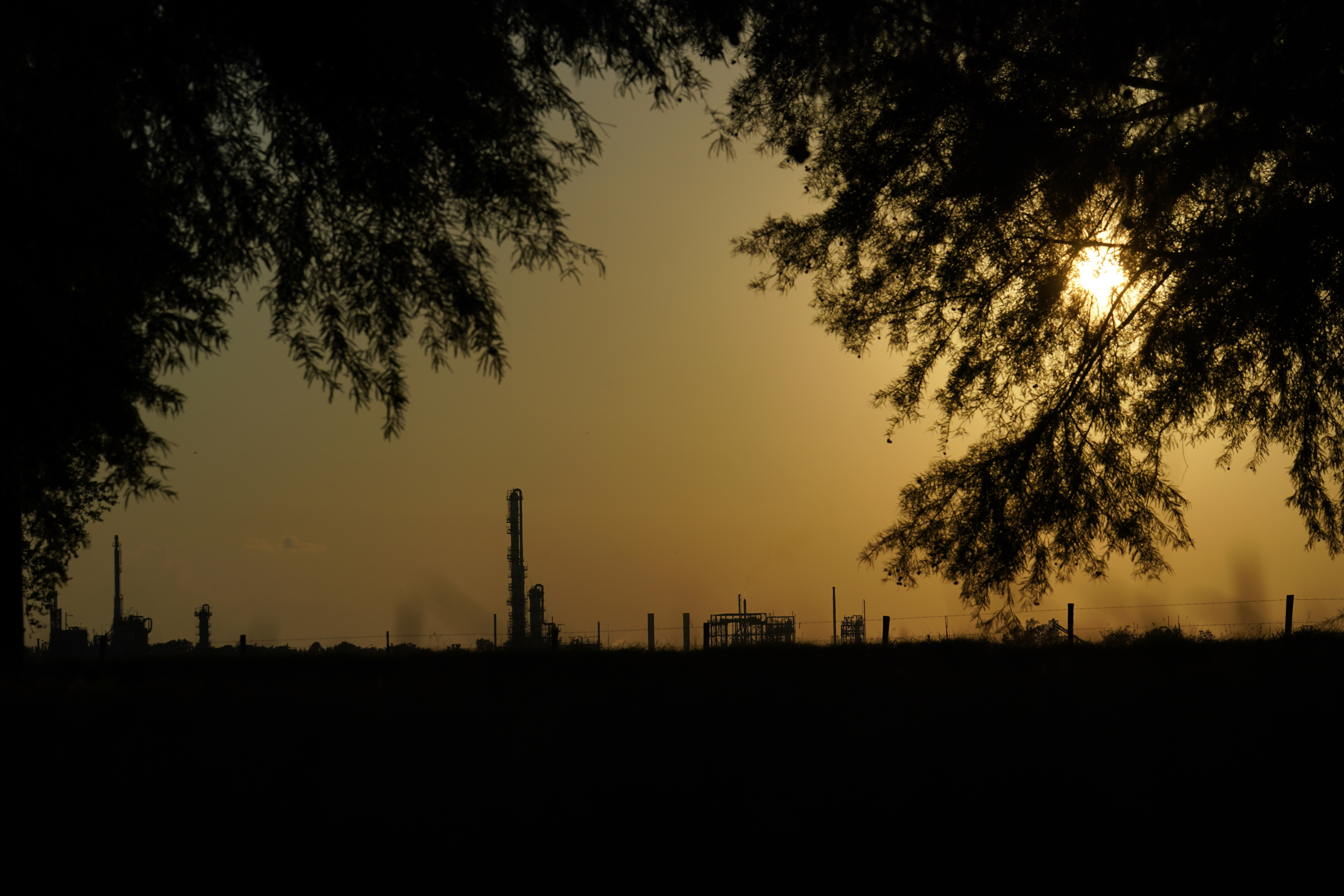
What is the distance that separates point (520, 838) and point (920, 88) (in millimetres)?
7577

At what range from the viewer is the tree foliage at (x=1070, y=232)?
8.14 metres

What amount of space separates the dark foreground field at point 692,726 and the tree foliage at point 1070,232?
183 centimetres

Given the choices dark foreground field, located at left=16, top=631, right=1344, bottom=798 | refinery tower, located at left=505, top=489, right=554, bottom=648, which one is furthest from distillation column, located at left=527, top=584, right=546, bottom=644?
dark foreground field, located at left=16, top=631, right=1344, bottom=798

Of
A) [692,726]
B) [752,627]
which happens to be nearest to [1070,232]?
[692,726]

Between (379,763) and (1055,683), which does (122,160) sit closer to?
(379,763)

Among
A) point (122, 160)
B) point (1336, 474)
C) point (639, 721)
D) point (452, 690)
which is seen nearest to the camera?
point (122, 160)

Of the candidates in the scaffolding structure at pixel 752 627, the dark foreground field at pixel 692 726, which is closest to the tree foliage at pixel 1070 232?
the dark foreground field at pixel 692 726

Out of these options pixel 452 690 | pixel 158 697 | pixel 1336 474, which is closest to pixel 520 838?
pixel 452 690

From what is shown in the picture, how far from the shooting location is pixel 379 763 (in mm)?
5156

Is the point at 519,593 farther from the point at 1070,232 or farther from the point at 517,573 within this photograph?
the point at 1070,232

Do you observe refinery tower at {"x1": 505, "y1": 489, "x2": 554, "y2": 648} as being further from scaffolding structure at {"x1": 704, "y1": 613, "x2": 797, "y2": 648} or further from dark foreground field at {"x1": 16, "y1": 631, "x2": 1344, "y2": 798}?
dark foreground field at {"x1": 16, "y1": 631, "x2": 1344, "y2": 798}

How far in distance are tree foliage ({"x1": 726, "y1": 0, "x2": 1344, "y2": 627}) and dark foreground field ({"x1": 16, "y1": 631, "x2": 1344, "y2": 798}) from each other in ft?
5.99

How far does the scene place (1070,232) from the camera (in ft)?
32.8

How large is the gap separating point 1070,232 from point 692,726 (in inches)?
263
